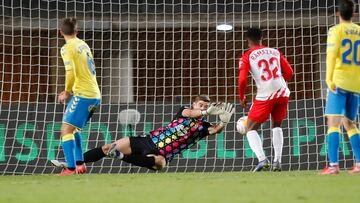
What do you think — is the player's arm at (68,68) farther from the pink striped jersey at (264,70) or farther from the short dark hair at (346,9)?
the short dark hair at (346,9)

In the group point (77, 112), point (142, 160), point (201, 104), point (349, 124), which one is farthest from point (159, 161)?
point (349, 124)

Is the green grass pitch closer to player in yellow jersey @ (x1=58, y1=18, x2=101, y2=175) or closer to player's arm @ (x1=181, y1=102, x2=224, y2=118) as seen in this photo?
player in yellow jersey @ (x1=58, y1=18, x2=101, y2=175)

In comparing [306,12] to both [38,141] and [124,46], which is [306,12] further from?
[38,141]

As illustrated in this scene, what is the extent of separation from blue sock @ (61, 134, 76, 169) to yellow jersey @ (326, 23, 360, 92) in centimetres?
281

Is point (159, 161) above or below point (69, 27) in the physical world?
below

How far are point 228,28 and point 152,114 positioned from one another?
4709 mm

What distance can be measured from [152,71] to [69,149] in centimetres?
968

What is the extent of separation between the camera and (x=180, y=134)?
31.3ft

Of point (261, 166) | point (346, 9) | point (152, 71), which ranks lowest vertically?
point (261, 166)

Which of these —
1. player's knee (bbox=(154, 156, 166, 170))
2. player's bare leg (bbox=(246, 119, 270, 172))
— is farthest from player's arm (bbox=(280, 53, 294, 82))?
player's knee (bbox=(154, 156, 166, 170))

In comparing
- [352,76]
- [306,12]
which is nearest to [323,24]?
[306,12]

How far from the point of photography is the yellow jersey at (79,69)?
8359 millimetres

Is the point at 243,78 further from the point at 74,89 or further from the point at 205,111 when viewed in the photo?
the point at 74,89

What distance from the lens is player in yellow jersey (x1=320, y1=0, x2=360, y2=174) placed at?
276 inches
